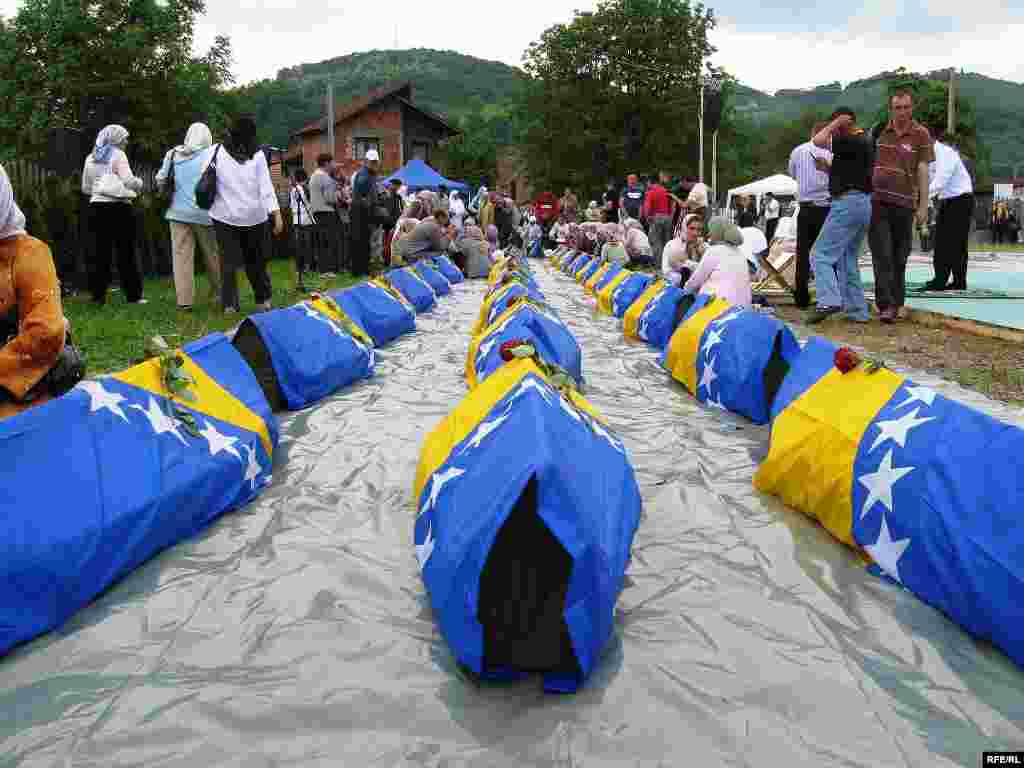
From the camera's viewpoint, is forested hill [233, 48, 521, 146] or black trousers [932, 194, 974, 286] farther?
forested hill [233, 48, 521, 146]

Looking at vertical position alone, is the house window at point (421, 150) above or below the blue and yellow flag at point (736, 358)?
above

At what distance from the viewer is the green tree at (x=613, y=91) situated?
46.2m

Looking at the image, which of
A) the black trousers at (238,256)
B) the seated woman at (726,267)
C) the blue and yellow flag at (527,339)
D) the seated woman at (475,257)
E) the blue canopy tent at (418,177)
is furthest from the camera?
the blue canopy tent at (418,177)

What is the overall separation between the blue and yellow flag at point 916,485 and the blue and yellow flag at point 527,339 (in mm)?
1696

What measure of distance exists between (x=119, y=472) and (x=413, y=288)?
24.7 ft

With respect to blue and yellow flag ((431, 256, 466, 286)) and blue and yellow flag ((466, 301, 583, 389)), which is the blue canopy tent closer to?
blue and yellow flag ((431, 256, 466, 286))

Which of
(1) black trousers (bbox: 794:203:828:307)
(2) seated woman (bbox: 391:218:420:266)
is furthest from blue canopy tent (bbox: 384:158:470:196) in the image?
(1) black trousers (bbox: 794:203:828:307)

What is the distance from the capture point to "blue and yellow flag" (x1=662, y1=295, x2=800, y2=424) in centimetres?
484

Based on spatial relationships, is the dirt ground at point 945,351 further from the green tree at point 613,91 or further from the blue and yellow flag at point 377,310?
the green tree at point 613,91

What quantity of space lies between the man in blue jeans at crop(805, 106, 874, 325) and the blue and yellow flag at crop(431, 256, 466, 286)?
648cm

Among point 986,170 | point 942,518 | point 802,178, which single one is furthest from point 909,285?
point 986,170

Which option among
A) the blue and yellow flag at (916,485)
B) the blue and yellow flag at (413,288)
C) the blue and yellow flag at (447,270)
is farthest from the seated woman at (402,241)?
the blue and yellow flag at (916,485)

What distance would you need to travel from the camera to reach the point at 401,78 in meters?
83.1

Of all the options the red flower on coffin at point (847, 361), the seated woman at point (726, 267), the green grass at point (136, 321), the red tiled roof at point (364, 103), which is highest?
the red tiled roof at point (364, 103)
